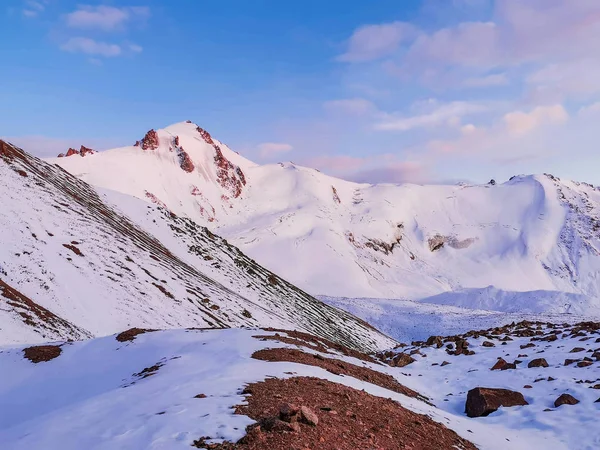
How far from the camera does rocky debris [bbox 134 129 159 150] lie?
167750 mm

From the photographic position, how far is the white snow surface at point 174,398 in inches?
394

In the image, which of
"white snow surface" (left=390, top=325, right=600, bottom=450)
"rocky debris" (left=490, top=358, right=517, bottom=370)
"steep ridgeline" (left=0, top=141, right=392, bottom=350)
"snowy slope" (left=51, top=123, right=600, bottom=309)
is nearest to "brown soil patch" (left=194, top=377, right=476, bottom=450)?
"white snow surface" (left=390, top=325, right=600, bottom=450)

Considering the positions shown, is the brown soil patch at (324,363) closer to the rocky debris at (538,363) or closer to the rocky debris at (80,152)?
the rocky debris at (538,363)

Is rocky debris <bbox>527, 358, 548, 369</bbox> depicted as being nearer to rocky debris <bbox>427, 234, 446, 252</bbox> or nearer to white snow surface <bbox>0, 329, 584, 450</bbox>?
white snow surface <bbox>0, 329, 584, 450</bbox>

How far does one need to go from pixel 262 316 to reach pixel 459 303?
7649cm

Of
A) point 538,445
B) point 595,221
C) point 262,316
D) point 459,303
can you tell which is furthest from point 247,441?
point 595,221

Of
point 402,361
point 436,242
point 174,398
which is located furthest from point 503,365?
point 436,242

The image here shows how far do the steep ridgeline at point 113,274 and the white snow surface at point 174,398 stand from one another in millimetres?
8491

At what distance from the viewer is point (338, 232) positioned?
16500 cm

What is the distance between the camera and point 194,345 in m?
19.8

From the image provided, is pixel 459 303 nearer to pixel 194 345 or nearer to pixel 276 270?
pixel 276 270

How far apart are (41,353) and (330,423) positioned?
17952 millimetres

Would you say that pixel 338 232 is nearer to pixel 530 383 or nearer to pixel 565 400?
pixel 530 383

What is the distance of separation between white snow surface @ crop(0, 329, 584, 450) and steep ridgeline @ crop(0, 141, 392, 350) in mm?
8491
